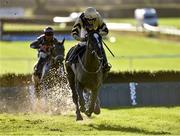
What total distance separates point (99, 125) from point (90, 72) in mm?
1082

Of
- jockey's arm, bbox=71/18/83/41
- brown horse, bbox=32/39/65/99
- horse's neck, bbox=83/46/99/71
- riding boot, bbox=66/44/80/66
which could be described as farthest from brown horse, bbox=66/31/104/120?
brown horse, bbox=32/39/65/99

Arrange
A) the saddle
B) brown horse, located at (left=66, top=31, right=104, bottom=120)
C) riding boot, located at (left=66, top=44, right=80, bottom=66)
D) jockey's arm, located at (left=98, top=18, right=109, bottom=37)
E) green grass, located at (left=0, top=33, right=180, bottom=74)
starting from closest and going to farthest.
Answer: brown horse, located at (left=66, top=31, right=104, bottom=120), jockey's arm, located at (left=98, top=18, right=109, bottom=37), the saddle, riding boot, located at (left=66, top=44, right=80, bottom=66), green grass, located at (left=0, top=33, right=180, bottom=74)

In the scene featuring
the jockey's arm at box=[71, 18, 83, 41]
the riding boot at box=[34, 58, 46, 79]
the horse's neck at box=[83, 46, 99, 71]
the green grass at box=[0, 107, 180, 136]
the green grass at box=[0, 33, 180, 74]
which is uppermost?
the jockey's arm at box=[71, 18, 83, 41]

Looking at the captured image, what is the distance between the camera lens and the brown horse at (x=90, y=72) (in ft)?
43.8

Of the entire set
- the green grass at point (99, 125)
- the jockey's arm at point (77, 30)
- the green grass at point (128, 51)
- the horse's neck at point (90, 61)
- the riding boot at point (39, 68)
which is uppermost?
the jockey's arm at point (77, 30)

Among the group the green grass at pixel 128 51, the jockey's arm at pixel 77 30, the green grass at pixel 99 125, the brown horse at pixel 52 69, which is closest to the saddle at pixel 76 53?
the jockey's arm at pixel 77 30

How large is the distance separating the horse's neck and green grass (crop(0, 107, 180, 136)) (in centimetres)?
114

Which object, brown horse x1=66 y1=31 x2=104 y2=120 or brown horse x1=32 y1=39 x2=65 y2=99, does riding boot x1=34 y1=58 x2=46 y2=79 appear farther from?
brown horse x1=66 y1=31 x2=104 y2=120

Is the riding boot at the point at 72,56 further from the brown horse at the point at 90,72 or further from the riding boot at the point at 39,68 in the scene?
the riding boot at the point at 39,68

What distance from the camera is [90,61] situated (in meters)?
13.5

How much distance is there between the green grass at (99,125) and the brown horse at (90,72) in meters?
0.37

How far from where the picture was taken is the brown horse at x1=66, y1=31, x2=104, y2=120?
13.3m

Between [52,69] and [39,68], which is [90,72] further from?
[39,68]

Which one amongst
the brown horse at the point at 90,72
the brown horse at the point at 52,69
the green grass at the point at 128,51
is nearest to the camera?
the brown horse at the point at 90,72
